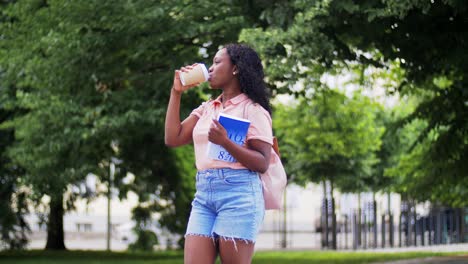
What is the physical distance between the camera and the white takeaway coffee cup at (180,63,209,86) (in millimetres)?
4570

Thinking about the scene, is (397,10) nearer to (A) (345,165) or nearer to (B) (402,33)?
(B) (402,33)

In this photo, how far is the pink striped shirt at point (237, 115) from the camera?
459 centimetres

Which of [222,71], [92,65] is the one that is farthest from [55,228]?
[222,71]

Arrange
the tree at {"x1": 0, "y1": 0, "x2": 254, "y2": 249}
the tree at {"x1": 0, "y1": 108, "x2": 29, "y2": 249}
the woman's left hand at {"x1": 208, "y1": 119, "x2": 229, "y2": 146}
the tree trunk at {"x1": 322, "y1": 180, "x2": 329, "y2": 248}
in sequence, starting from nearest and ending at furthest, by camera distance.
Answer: the woman's left hand at {"x1": 208, "y1": 119, "x2": 229, "y2": 146} → the tree at {"x1": 0, "y1": 0, "x2": 254, "y2": 249} → the tree at {"x1": 0, "y1": 108, "x2": 29, "y2": 249} → the tree trunk at {"x1": 322, "y1": 180, "x2": 329, "y2": 248}

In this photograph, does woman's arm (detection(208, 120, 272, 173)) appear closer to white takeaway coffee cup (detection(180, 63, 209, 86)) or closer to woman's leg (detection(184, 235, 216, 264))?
white takeaway coffee cup (detection(180, 63, 209, 86))

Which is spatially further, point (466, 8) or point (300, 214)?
point (300, 214)

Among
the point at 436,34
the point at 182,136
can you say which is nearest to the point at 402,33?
the point at 436,34

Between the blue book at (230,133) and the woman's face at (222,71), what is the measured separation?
238 mm

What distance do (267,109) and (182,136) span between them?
0.43 m

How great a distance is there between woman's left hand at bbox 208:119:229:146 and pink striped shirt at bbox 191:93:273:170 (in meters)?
0.18

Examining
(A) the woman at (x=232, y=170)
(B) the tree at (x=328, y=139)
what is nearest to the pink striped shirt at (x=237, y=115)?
(A) the woman at (x=232, y=170)

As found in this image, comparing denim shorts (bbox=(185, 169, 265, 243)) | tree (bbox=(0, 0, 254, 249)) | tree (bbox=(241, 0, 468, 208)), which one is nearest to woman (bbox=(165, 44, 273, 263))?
denim shorts (bbox=(185, 169, 265, 243))

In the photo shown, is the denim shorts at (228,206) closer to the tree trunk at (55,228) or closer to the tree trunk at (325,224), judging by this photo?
the tree trunk at (55,228)

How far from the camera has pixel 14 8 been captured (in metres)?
18.0
